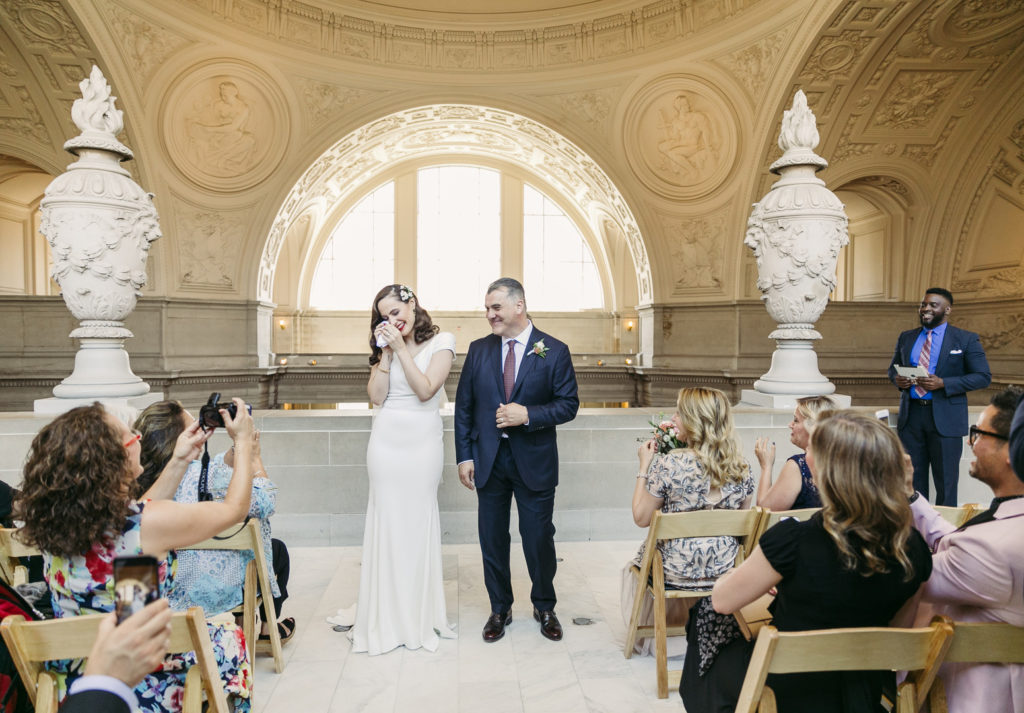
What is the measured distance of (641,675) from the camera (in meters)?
3.14

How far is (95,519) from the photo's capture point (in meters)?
1.77

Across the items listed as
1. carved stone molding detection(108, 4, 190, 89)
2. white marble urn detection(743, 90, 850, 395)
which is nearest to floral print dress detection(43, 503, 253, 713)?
white marble urn detection(743, 90, 850, 395)

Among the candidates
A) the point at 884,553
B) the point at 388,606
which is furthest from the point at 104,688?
the point at 388,606

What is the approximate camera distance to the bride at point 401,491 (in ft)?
11.0

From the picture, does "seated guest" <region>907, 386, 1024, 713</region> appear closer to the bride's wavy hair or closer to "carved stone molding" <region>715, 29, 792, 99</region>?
the bride's wavy hair

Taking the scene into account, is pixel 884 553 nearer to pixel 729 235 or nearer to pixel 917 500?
pixel 917 500

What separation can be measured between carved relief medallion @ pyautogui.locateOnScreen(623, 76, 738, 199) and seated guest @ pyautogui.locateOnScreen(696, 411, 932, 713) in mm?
10605

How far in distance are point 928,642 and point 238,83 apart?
12.2 metres

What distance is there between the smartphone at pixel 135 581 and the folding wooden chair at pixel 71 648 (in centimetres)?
60

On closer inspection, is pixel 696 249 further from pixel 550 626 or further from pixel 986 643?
pixel 986 643

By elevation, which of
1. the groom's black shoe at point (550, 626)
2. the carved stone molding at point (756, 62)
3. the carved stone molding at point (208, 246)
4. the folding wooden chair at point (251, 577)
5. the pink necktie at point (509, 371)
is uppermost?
the carved stone molding at point (756, 62)

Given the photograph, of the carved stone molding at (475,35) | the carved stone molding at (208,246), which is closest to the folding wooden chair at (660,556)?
the carved stone molding at (208,246)

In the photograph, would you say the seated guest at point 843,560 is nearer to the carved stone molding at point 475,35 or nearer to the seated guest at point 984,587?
the seated guest at point 984,587

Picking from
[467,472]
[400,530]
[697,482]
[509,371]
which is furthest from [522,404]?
[697,482]
